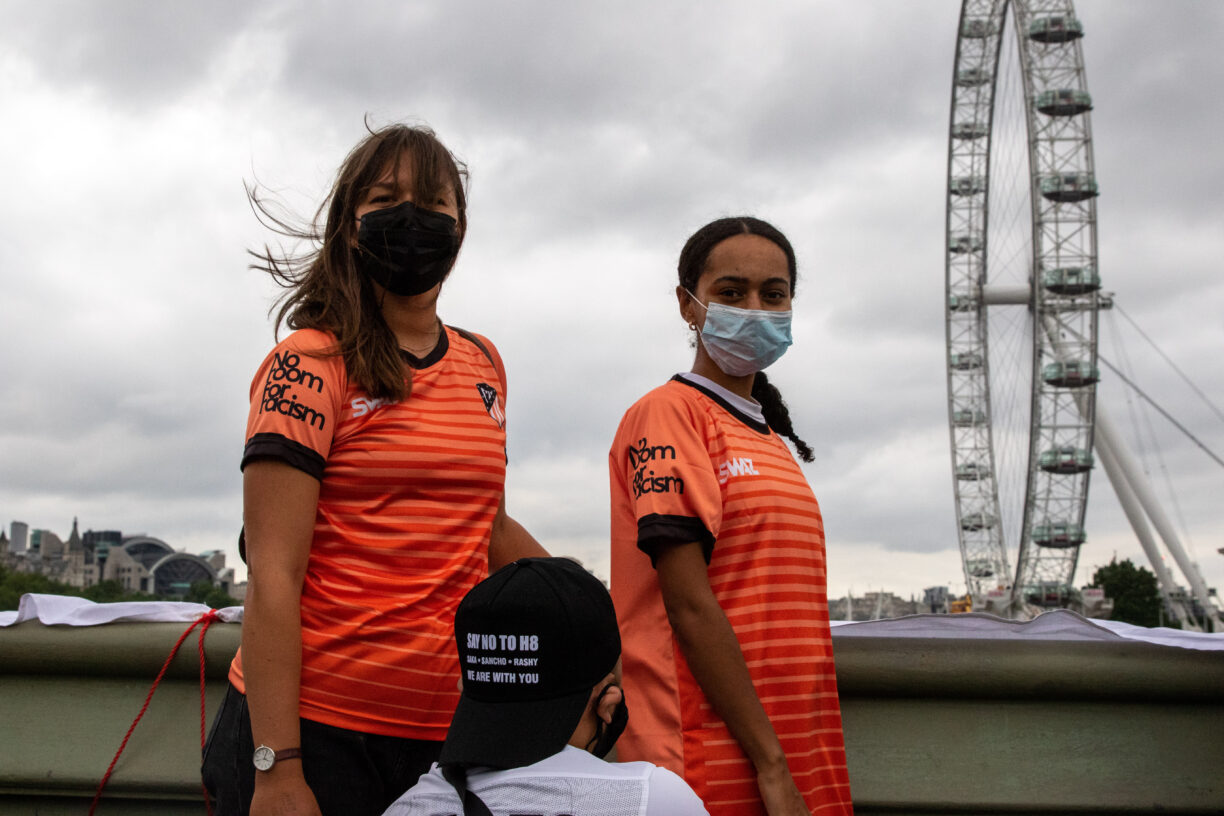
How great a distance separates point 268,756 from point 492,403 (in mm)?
817

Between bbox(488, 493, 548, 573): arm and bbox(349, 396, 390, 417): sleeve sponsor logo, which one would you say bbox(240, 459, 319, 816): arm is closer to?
bbox(349, 396, 390, 417): sleeve sponsor logo

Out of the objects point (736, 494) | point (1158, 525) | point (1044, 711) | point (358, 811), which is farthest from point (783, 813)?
point (1158, 525)

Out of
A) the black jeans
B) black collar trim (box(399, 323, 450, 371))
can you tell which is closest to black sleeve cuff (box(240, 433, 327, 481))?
black collar trim (box(399, 323, 450, 371))

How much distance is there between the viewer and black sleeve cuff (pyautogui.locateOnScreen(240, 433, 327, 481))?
1.98m

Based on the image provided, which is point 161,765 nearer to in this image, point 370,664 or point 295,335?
point 370,664

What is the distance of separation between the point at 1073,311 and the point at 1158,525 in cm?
804

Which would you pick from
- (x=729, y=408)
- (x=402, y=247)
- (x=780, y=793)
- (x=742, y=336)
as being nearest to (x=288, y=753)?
(x=780, y=793)

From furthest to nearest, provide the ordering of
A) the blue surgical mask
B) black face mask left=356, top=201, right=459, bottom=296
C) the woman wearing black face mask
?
the blue surgical mask < black face mask left=356, top=201, right=459, bottom=296 < the woman wearing black face mask

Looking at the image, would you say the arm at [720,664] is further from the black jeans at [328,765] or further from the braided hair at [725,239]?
the braided hair at [725,239]

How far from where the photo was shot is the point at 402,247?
7.55ft

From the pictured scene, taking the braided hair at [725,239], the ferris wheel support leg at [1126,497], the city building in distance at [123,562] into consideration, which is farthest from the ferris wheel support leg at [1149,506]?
the city building in distance at [123,562]

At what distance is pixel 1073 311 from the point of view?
3862 cm

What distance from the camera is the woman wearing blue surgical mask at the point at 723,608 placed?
2.13 m

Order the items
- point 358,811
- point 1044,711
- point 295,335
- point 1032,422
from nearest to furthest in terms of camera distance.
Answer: point 358,811 → point 295,335 → point 1044,711 → point 1032,422
